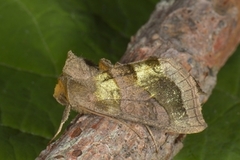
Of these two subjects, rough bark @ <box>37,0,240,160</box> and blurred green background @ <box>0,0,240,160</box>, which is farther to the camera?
blurred green background @ <box>0,0,240,160</box>

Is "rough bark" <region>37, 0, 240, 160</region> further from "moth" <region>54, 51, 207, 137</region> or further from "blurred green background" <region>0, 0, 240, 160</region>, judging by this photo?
"blurred green background" <region>0, 0, 240, 160</region>

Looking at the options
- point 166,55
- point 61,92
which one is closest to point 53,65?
point 61,92

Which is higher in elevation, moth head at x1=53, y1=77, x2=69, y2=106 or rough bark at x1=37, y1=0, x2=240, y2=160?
moth head at x1=53, y1=77, x2=69, y2=106

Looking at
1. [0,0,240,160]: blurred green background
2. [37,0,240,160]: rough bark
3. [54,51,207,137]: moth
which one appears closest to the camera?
[37,0,240,160]: rough bark

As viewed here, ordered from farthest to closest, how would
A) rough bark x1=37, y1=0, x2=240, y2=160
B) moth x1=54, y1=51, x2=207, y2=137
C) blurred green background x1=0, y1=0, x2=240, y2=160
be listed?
blurred green background x1=0, y1=0, x2=240, y2=160 → moth x1=54, y1=51, x2=207, y2=137 → rough bark x1=37, y1=0, x2=240, y2=160

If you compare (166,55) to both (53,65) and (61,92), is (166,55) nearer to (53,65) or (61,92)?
(61,92)

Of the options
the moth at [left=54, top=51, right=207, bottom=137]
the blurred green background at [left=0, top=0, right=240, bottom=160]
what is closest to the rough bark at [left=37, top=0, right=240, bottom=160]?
the moth at [left=54, top=51, right=207, bottom=137]
